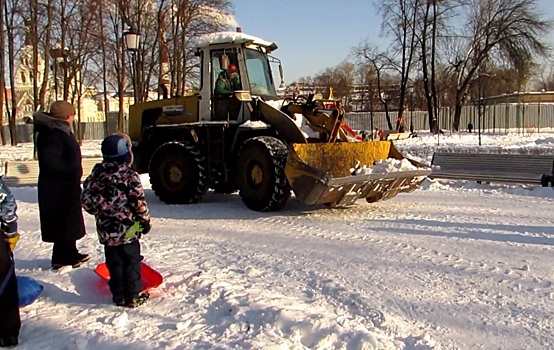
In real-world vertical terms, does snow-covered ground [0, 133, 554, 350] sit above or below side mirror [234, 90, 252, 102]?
below

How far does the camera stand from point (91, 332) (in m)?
4.08

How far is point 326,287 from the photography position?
16.6 ft

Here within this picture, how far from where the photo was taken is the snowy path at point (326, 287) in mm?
3994

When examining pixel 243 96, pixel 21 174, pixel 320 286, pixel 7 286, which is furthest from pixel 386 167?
pixel 21 174

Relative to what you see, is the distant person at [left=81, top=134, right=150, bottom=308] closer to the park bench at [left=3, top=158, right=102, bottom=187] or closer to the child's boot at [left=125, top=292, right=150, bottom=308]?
the child's boot at [left=125, top=292, right=150, bottom=308]

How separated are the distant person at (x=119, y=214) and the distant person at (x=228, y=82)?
17.7 ft

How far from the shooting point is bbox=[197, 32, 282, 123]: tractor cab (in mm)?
9766

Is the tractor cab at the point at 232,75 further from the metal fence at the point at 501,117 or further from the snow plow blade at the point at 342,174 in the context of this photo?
the metal fence at the point at 501,117

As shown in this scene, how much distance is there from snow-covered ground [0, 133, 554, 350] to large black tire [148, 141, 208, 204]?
1.37 m

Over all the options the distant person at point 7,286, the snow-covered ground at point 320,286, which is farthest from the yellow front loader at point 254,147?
the distant person at point 7,286

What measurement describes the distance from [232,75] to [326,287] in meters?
5.64

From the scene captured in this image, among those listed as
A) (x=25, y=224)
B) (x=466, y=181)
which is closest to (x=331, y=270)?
(x=25, y=224)

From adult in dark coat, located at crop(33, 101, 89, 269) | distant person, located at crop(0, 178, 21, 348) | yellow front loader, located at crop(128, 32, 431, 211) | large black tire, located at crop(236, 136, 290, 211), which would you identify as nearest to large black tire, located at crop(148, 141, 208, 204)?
yellow front loader, located at crop(128, 32, 431, 211)

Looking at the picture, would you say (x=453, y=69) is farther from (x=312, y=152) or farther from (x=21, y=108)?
(x=21, y=108)
